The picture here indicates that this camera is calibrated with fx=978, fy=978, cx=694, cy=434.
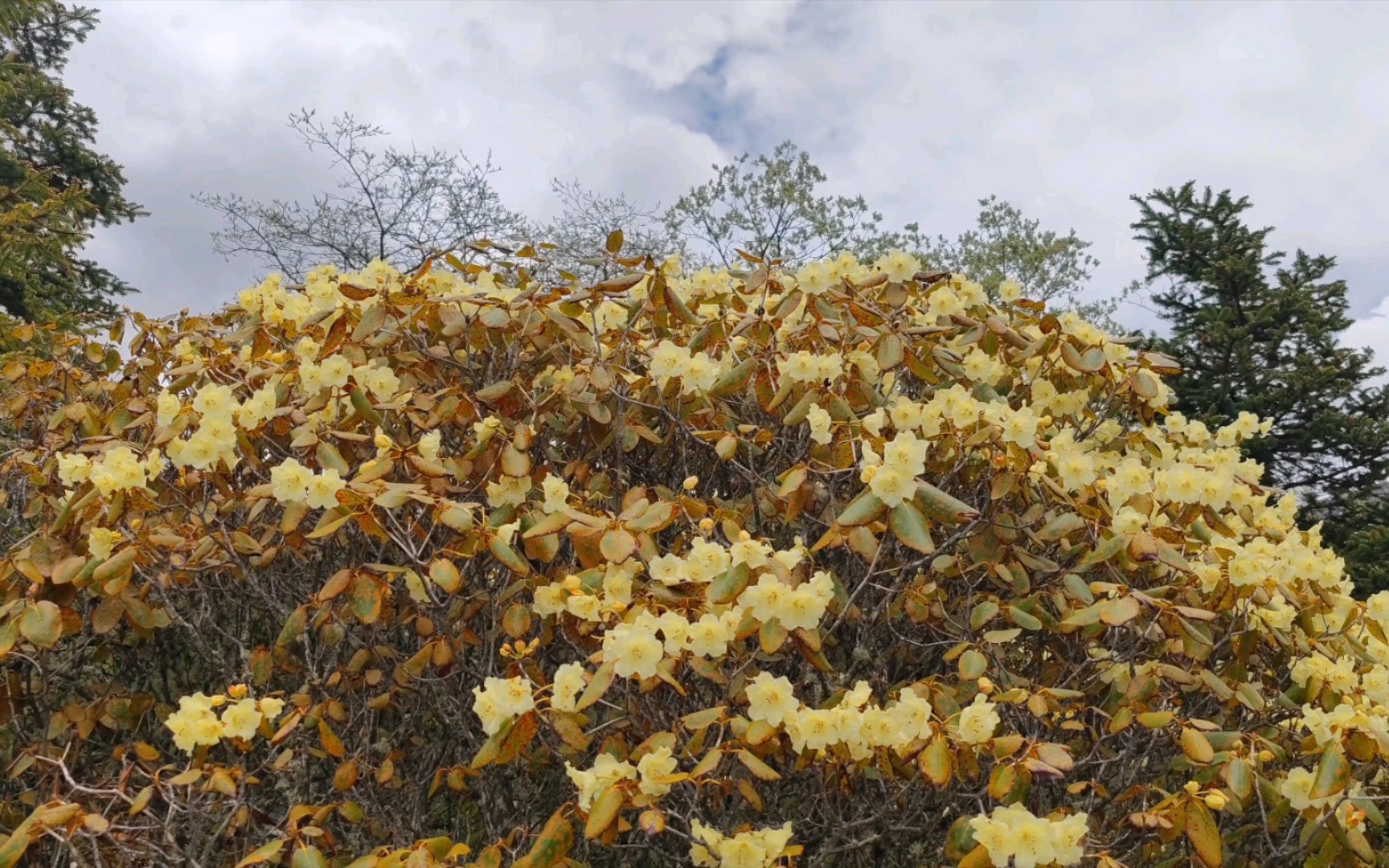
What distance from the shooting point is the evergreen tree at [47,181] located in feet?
30.4

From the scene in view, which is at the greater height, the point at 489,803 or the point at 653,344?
the point at 653,344

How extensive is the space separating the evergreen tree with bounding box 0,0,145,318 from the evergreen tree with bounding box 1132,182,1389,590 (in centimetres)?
923

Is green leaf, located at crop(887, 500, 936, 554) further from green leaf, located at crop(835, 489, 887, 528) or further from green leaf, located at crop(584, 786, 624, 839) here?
green leaf, located at crop(584, 786, 624, 839)

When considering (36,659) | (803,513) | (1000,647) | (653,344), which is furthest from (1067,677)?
(36,659)

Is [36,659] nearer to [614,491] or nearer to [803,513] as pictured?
[614,491]

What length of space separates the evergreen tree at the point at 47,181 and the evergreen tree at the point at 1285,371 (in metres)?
9.23

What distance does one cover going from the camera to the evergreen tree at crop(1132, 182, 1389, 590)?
23.6ft

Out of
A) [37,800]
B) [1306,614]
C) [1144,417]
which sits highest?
[1144,417]

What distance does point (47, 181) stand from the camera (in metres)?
11.3

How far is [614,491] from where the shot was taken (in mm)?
2436

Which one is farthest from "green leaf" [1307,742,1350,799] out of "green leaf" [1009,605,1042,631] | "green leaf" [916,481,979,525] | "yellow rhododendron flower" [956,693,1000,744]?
"green leaf" [916,481,979,525]

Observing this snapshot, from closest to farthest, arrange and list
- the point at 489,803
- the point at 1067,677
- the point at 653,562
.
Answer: the point at 653,562 < the point at 489,803 < the point at 1067,677

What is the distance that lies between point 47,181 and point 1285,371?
12.8 metres

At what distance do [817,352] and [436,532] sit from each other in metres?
1.04
